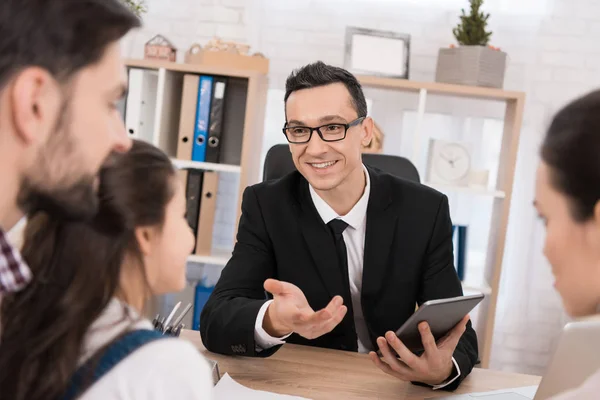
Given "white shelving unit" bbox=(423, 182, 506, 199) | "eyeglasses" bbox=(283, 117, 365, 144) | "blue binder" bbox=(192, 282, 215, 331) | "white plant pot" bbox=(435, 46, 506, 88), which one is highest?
"white plant pot" bbox=(435, 46, 506, 88)

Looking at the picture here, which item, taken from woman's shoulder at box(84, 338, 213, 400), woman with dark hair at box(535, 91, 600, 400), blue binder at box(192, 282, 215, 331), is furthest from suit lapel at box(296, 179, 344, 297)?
blue binder at box(192, 282, 215, 331)

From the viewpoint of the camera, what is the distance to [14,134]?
0.71 meters

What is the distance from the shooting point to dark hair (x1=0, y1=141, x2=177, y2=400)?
0.78m

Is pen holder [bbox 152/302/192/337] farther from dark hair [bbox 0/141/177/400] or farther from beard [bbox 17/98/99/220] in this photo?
beard [bbox 17/98/99/220]

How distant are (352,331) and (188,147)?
1496mm

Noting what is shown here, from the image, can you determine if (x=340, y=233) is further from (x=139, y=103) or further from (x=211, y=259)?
(x=139, y=103)

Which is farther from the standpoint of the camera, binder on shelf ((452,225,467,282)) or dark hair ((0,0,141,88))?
binder on shelf ((452,225,467,282))

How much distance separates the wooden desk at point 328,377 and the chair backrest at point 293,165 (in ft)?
2.20

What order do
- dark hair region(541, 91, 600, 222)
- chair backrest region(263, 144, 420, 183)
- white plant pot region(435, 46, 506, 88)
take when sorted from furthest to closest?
white plant pot region(435, 46, 506, 88) → chair backrest region(263, 144, 420, 183) → dark hair region(541, 91, 600, 222)

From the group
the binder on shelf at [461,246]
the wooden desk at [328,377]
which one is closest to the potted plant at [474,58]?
the binder on shelf at [461,246]

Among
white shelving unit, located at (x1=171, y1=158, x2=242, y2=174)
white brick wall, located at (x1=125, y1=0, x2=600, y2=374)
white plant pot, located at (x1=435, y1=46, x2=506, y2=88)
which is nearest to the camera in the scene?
white plant pot, located at (x1=435, y1=46, x2=506, y2=88)

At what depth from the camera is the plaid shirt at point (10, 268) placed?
0.72 m

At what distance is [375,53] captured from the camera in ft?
9.91

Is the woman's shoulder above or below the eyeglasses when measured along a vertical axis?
below
